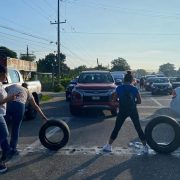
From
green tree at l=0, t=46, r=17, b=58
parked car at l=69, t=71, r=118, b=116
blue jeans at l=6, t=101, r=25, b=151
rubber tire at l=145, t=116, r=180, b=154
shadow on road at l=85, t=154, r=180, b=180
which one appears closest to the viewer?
shadow on road at l=85, t=154, r=180, b=180

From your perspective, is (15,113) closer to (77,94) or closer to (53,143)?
(53,143)

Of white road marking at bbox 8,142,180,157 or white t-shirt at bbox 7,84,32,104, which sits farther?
white road marking at bbox 8,142,180,157

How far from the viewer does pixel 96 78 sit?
16266 mm

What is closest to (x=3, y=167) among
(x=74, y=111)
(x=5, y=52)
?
(x=74, y=111)

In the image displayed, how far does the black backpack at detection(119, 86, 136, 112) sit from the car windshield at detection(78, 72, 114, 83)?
7.67 metres

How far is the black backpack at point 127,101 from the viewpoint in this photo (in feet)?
27.6

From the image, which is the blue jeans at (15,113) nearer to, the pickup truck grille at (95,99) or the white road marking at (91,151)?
the white road marking at (91,151)

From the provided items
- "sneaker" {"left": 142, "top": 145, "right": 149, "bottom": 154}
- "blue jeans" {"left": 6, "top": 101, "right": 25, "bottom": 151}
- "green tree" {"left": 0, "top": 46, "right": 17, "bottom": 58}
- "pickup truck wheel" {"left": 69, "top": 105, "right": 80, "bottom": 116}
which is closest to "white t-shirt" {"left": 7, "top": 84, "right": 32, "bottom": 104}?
"blue jeans" {"left": 6, "top": 101, "right": 25, "bottom": 151}

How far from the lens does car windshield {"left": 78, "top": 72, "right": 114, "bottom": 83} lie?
16156 mm

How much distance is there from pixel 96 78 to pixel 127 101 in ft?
26.0

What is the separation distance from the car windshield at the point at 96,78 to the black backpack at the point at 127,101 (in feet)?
25.2

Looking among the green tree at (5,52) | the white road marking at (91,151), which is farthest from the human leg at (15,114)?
the green tree at (5,52)

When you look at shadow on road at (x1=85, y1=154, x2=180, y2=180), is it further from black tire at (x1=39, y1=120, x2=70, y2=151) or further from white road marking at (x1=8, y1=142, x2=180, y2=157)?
black tire at (x1=39, y1=120, x2=70, y2=151)

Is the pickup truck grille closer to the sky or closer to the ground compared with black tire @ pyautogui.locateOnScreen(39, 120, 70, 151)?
closer to the sky
